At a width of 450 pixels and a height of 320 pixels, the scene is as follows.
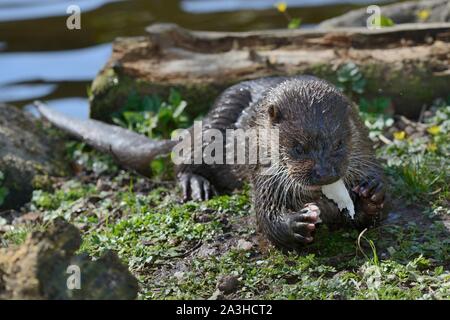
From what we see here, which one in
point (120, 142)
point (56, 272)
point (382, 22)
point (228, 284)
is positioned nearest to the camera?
point (56, 272)

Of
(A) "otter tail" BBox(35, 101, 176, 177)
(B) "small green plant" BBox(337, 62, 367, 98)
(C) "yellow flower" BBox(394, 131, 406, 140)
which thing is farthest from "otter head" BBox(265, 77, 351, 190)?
(B) "small green plant" BBox(337, 62, 367, 98)

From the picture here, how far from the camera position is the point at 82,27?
860 cm

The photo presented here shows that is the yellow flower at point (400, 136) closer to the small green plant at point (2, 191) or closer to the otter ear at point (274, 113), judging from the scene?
the otter ear at point (274, 113)

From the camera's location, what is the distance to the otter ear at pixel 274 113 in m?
4.12

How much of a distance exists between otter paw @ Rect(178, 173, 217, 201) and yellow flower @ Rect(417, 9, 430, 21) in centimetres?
239

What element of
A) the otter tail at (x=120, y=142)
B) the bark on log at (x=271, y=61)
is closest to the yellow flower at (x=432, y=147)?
the bark on log at (x=271, y=61)

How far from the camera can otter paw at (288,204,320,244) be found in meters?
3.94

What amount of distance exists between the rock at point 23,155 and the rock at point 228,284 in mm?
2022

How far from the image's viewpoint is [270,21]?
8500 mm

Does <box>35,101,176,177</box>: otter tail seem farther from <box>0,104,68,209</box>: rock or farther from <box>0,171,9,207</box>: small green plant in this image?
<box>0,171,9,207</box>: small green plant

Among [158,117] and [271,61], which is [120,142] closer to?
[158,117]

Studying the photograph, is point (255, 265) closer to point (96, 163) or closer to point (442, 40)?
point (96, 163)

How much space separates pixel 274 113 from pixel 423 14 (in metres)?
2.88

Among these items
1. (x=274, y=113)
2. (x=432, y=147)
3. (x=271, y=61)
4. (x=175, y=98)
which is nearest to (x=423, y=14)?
(x=271, y=61)
